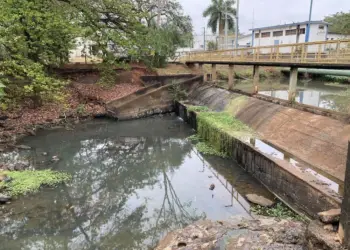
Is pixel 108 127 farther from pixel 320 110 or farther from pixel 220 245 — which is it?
pixel 220 245

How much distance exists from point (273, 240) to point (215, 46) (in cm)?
→ 3759

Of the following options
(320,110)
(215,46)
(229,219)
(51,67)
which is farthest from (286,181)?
(215,46)

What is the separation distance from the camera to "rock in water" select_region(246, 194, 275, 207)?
6.53m

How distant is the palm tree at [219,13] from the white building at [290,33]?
6.23 m

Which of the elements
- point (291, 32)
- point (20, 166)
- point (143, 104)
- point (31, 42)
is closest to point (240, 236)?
point (20, 166)

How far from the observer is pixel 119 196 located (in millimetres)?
7547

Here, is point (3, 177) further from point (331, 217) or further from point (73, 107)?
point (73, 107)

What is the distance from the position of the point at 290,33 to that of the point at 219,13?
43.8ft

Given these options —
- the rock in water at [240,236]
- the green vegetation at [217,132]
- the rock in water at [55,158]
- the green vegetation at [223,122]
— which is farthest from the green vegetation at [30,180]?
the green vegetation at [223,122]

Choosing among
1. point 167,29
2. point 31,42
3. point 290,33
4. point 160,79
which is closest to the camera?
point 31,42

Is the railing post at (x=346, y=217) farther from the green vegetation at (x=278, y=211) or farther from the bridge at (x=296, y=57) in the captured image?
the bridge at (x=296, y=57)

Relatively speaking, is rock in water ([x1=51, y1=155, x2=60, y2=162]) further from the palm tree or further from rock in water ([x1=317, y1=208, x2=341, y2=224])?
the palm tree

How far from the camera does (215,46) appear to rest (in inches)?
1555

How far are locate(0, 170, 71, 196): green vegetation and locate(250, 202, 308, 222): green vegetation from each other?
5.49 meters
